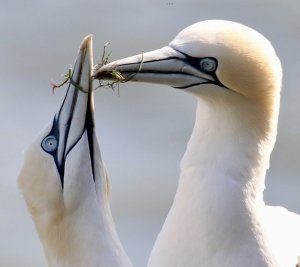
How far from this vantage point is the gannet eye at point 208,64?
616 cm

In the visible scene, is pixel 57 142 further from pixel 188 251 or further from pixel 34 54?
pixel 34 54

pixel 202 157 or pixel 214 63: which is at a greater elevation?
pixel 214 63

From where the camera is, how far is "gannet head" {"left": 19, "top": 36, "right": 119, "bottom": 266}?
6.10 m

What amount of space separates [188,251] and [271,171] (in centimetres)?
187

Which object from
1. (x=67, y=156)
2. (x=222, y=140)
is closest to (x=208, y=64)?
(x=222, y=140)

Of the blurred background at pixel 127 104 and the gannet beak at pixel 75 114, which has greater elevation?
the gannet beak at pixel 75 114

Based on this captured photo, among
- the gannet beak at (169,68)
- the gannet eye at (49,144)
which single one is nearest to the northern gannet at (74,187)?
the gannet eye at (49,144)

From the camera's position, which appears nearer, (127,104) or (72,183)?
(72,183)

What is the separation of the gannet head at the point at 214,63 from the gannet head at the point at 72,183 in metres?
0.14

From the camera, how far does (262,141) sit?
6.29m

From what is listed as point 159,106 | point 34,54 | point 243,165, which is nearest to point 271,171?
point 159,106

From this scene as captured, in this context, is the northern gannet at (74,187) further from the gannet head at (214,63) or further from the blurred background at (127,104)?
the blurred background at (127,104)

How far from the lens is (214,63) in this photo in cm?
616

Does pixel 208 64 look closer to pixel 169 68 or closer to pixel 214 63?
pixel 214 63
